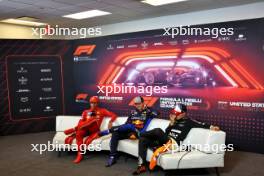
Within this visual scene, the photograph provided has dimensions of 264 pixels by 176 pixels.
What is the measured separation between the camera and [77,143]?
4.90m

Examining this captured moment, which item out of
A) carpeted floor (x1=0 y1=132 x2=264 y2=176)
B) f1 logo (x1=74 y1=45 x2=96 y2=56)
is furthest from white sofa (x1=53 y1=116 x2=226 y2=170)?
f1 logo (x1=74 y1=45 x2=96 y2=56)

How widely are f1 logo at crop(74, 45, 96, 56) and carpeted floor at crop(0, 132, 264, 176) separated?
2.93 m

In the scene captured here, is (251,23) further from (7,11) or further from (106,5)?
(7,11)

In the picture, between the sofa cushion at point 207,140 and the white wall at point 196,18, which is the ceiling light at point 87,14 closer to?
the white wall at point 196,18

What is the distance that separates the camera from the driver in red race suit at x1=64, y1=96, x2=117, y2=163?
490 centimetres

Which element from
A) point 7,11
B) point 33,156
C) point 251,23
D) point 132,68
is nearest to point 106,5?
point 132,68

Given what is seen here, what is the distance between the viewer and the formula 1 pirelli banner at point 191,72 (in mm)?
5113

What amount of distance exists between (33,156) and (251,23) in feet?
15.2

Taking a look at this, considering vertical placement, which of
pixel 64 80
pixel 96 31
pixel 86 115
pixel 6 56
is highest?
pixel 96 31

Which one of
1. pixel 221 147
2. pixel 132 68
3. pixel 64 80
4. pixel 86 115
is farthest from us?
pixel 64 80

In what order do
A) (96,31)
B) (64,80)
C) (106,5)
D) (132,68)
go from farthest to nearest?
(96,31) → (64,80) → (132,68) → (106,5)

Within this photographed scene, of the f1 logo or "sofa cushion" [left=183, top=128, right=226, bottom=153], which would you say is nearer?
"sofa cushion" [left=183, top=128, right=226, bottom=153]

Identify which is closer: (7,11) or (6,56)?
(7,11)

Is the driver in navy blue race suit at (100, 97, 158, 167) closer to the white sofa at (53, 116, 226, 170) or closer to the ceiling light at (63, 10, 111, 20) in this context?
the white sofa at (53, 116, 226, 170)
